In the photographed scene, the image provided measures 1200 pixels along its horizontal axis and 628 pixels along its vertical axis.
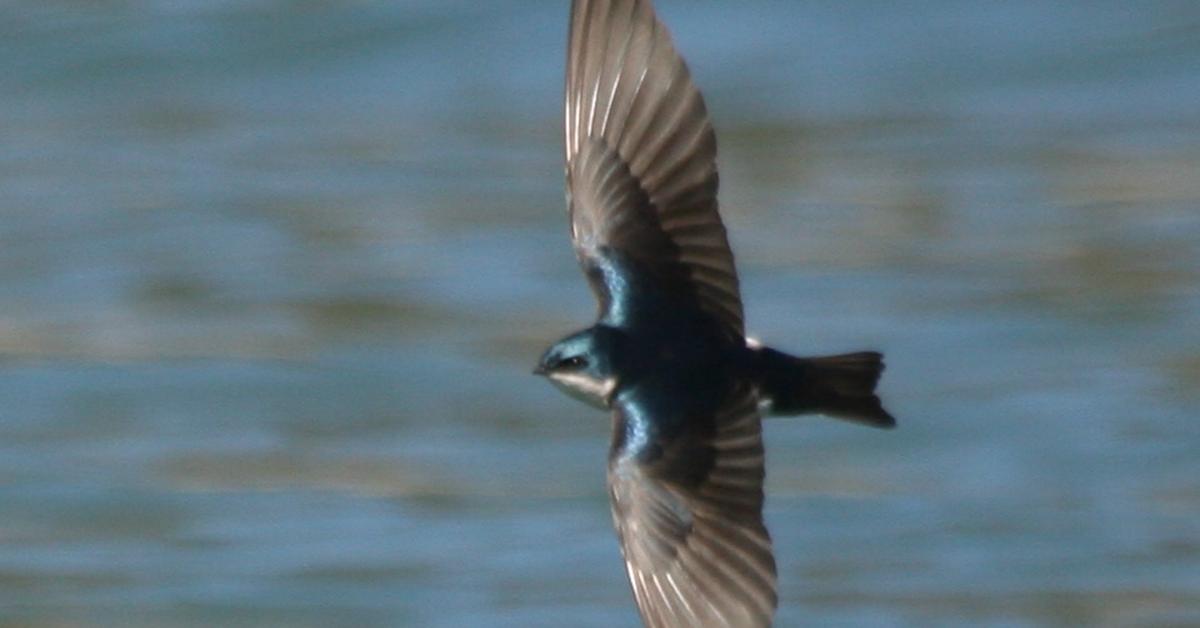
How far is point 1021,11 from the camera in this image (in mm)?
13492

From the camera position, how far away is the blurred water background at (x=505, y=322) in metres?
8.63

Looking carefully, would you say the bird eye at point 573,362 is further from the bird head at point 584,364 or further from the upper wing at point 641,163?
the upper wing at point 641,163

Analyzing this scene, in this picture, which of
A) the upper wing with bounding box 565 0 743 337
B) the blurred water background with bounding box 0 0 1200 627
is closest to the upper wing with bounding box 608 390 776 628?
the upper wing with bounding box 565 0 743 337

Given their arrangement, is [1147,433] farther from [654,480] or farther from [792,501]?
[654,480]

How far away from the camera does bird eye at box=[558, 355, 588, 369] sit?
4.78m

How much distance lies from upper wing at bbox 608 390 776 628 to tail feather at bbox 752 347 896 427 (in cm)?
5

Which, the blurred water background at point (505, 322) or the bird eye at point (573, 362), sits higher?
the blurred water background at point (505, 322)


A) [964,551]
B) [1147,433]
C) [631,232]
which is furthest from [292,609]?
[631,232]

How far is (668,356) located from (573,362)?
5.5 inches

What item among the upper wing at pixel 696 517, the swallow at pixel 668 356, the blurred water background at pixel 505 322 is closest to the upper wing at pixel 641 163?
the swallow at pixel 668 356

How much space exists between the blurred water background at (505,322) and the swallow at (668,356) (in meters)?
3.12

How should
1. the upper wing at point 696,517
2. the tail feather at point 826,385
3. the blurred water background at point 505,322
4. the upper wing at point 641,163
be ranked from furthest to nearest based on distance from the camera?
the blurred water background at point 505,322 < the upper wing at point 641,163 < the tail feather at point 826,385 < the upper wing at point 696,517

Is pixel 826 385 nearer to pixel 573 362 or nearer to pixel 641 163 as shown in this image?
pixel 573 362

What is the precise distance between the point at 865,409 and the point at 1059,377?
5.20 meters
